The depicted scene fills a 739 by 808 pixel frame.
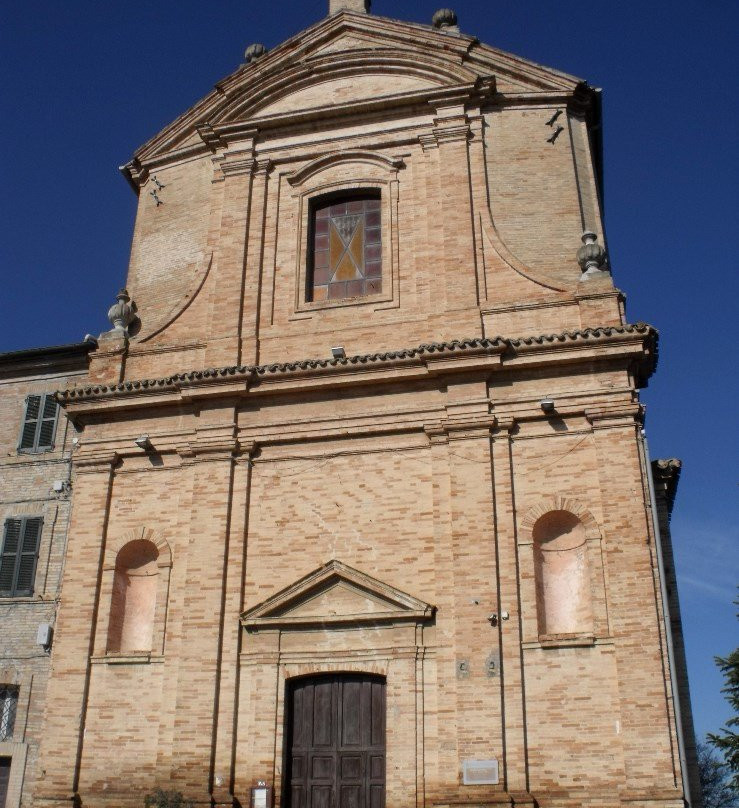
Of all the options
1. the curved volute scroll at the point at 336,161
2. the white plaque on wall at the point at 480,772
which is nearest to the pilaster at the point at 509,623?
the white plaque on wall at the point at 480,772

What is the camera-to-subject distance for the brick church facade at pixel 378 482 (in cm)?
1306

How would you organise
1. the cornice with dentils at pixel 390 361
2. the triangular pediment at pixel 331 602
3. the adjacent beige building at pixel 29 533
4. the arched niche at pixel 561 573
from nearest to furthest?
the arched niche at pixel 561 573, the triangular pediment at pixel 331 602, the cornice with dentils at pixel 390 361, the adjacent beige building at pixel 29 533

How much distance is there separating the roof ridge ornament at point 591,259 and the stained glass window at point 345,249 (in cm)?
342

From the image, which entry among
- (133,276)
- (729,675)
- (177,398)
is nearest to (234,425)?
(177,398)

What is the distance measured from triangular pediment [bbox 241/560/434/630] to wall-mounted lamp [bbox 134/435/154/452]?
332cm

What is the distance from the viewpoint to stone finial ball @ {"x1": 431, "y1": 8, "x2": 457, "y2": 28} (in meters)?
19.4

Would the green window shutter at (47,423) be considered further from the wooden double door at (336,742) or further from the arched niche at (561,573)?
the arched niche at (561,573)

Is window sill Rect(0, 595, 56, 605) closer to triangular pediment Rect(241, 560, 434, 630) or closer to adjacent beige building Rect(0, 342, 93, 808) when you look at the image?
adjacent beige building Rect(0, 342, 93, 808)

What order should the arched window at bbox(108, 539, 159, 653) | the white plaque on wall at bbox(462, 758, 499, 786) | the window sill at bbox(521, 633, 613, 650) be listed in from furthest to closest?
1. the arched window at bbox(108, 539, 159, 653)
2. the window sill at bbox(521, 633, 613, 650)
3. the white plaque on wall at bbox(462, 758, 499, 786)

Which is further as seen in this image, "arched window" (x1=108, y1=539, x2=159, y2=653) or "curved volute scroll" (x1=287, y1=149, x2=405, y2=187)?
"curved volute scroll" (x1=287, y1=149, x2=405, y2=187)

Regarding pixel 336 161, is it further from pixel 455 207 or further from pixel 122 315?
pixel 122 315

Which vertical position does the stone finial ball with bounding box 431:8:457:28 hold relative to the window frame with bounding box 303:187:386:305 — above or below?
above

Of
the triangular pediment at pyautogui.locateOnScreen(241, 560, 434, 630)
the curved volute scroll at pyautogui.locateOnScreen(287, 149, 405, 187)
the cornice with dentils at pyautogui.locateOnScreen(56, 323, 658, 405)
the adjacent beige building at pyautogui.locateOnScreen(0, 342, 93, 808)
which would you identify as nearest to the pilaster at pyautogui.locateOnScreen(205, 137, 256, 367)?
the cornice with dentils at pyautogui.locateOnScreen(56, 323, 658, 405)

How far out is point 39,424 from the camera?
711 inches
